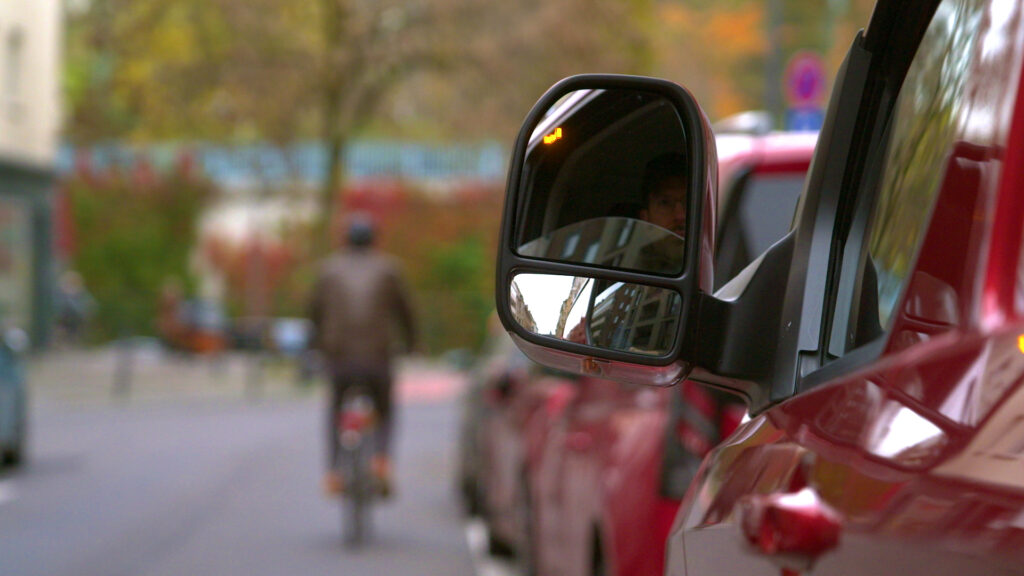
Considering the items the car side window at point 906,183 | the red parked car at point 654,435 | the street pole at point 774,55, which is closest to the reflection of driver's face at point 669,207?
the car side window at point 906,183

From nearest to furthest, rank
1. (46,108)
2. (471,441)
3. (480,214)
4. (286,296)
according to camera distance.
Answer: (471,441) → (46,108) → (286,296) → (480,214)

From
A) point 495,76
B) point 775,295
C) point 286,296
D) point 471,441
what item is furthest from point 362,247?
point 286,296

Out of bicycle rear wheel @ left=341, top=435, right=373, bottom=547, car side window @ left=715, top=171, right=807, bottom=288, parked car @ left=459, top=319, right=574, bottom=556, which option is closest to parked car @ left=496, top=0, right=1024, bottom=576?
car side window @ left=715, top=171, right=807, bottom=288

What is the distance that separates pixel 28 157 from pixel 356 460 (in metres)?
27.8

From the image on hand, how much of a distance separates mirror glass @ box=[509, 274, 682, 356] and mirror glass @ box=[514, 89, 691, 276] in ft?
0.11

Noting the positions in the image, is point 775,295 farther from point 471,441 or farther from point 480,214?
point 480,214

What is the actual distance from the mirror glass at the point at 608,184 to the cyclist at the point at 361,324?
8886 millimetres

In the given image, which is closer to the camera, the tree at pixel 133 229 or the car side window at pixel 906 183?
the car side window at pixel 906 183

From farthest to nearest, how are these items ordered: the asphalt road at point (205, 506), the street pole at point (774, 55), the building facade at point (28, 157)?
the building facade at point (28, 157) → the street pole at point (774, 55) → the asphalt road at point (205, 506)

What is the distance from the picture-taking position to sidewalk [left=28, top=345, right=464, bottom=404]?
97.5ft

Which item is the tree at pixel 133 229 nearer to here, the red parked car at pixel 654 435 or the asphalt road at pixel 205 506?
the asphalt road at pixel 205 506

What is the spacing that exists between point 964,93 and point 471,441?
10.4 meters

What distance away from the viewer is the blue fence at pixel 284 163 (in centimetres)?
3875

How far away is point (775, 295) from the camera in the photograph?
2.45 metres
